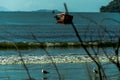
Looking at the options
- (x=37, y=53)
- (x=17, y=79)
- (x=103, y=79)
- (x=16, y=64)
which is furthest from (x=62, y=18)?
(x=37, y=53)

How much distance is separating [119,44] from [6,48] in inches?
1214

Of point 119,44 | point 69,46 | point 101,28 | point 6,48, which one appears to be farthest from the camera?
point 69,46

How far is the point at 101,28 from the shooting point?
2750 millimetres

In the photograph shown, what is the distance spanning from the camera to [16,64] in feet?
70.6

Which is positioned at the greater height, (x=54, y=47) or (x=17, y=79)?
(x=17, y=79)

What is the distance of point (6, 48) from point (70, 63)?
11542 millimetres

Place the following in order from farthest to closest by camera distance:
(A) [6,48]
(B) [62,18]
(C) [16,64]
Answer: (A) [6,48] < (C) [16,64] < (B) [62,18]

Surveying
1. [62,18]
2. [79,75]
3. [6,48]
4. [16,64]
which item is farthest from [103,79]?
[6,48]

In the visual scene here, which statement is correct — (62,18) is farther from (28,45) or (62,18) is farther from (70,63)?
(28,45)

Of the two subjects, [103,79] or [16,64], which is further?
[16,64]

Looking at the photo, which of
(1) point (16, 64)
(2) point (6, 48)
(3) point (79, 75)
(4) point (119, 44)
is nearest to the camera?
(4) point (119, 44)

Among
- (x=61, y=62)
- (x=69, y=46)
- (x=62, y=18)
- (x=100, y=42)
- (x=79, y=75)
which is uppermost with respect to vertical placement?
(x=62, y=18)

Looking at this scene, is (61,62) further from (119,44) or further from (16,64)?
(119,44)

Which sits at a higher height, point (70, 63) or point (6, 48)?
point (70, 63)
